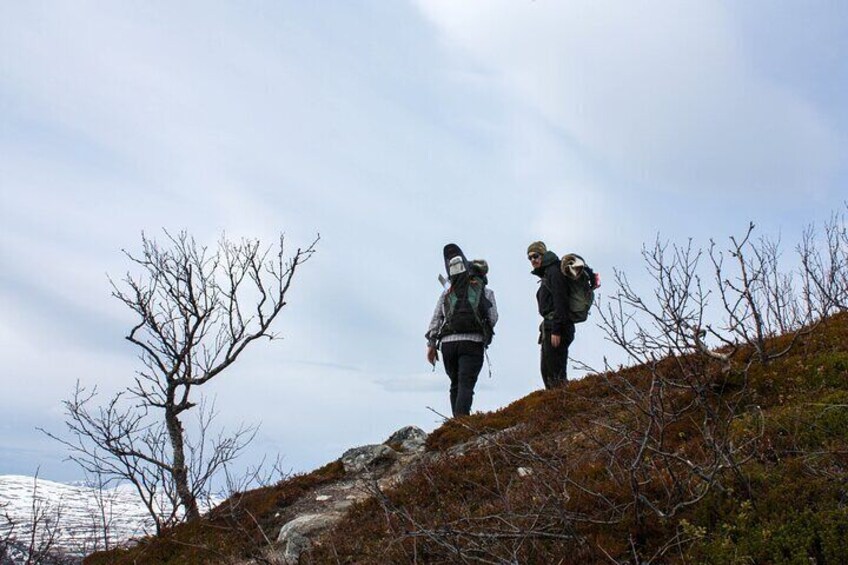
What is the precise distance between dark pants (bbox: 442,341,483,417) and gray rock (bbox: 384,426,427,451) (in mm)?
1609

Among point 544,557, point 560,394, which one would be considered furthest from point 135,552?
point 544,557

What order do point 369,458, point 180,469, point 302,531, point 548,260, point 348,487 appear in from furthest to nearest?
point 180,469 < point 369,458 < point 348,487 < point 548,260 < point 302,531

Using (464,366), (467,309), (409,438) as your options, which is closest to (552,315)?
(467,309)

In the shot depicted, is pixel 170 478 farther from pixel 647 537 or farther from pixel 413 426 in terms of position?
pixel 647 537

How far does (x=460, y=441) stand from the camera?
10062 mm

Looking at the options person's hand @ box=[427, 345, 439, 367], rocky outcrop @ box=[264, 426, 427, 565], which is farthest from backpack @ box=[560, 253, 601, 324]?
rocky outcrop @ box=[264, 426, 427, 565]

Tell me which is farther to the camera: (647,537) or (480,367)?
(480,367)

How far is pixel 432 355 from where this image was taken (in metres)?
10.5

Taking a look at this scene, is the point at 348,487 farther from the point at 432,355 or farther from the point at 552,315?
the point at 552,315

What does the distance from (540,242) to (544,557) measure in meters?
Answer: 6.70

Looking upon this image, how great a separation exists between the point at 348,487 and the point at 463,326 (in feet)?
11.3

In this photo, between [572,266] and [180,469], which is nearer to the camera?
[572,266]

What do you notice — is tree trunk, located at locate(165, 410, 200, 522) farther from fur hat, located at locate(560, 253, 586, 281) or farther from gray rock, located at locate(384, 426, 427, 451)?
fur hat, located at locate(560, 253, 586, 281)

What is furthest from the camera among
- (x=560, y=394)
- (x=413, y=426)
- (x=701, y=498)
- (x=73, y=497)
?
(x=413, y=426)
